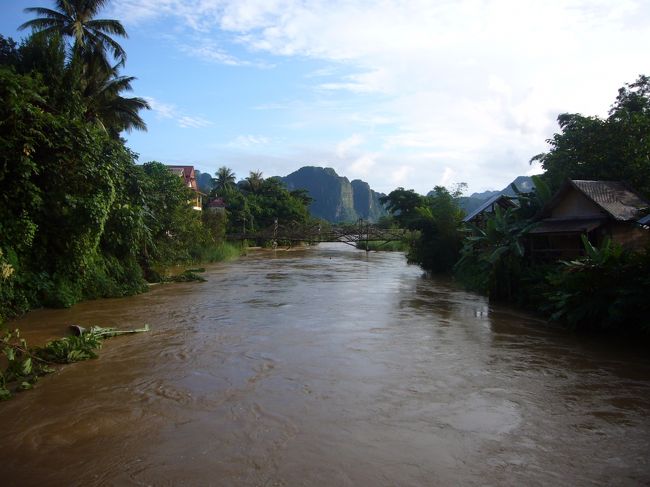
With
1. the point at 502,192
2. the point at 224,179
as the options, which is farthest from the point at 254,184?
the point at 502,192

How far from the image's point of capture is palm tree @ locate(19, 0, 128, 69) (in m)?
20.1

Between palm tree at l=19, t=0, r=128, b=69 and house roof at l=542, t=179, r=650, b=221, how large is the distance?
737 inches

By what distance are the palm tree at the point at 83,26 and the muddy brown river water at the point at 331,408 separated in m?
14.8

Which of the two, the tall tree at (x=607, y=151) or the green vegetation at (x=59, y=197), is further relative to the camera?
the tall tree at (x=607, y=151)

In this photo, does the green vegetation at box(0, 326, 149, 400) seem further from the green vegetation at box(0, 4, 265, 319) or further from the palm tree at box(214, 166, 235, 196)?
the palm tree at box(214, 166, 235, 196)

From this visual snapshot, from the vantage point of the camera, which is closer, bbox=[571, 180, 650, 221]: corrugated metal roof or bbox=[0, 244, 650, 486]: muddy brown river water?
bbox=[0, 244, 650, 486]: muddy brown river water

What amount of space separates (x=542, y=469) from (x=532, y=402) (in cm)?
177

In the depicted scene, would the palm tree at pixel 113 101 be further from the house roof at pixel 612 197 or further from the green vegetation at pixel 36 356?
the house roof at pixel 612 197

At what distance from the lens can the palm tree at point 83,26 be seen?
20078mm

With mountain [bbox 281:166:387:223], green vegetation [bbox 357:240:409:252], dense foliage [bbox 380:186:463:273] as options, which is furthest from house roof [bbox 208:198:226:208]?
mountain [bbox 281:166:387:223]

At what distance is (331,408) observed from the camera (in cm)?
550

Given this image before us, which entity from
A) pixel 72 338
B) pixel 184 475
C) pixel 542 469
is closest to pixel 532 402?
pixel 542 469

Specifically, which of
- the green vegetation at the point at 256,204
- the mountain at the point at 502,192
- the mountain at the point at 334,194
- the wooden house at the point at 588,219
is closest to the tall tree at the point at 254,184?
the green vegetation at the point at 256,204

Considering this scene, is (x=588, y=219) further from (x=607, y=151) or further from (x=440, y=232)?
(x=440, y=232)
